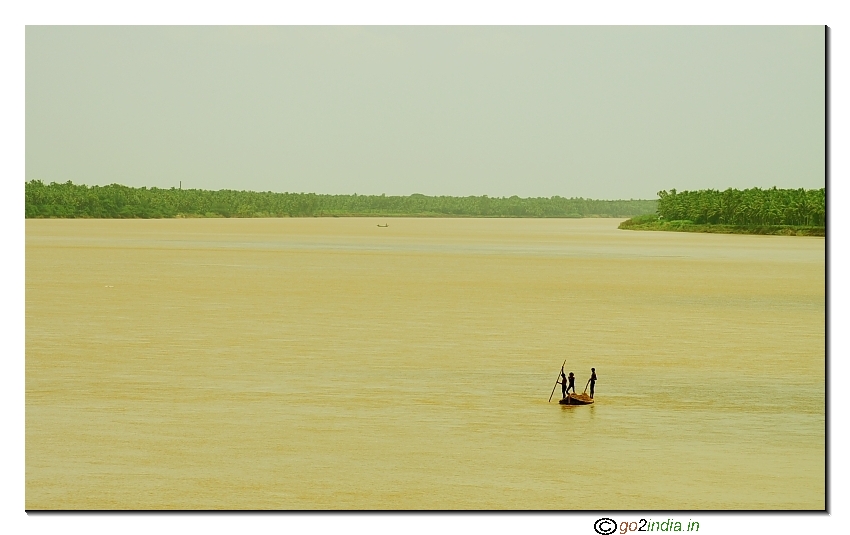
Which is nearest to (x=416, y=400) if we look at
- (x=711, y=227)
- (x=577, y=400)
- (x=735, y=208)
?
(x=577, y=400)

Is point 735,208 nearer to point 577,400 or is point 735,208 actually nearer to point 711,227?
point 711,227

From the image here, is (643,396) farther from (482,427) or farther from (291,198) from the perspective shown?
(291,198)

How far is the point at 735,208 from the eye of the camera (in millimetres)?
96188

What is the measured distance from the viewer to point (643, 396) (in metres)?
15.2

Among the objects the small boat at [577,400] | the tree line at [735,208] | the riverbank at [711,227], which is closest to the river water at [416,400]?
the small boat at [577,400]

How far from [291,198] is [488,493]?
6383 inches

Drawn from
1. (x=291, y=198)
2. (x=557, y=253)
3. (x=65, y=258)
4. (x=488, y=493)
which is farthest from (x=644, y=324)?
(x=291, y=198)

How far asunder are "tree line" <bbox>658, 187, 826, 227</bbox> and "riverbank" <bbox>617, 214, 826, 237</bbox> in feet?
1.08

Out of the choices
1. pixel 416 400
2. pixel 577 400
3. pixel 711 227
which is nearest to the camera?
pixel 577 400

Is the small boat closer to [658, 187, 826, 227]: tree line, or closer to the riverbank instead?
the riverbank

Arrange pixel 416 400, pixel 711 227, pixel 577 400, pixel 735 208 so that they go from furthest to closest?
pixel 711 227
pixel 735 208
pixel 416 400
pixel 577 400

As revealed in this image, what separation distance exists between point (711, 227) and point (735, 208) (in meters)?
4.60

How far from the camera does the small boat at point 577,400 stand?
14.3m

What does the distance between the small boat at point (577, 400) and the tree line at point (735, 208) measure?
6443cm
